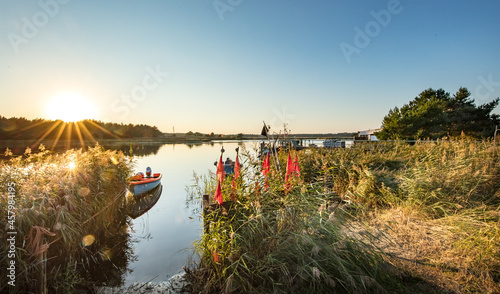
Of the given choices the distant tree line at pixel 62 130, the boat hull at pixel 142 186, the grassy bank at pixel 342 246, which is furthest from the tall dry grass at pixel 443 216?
the distant tree line at pixel 62 130

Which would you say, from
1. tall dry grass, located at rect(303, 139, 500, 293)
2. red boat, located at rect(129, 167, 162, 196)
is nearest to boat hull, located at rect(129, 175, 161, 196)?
red boat, located at rect(129, 167, 162, 196)

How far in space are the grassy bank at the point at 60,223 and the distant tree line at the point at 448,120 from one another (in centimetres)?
3085

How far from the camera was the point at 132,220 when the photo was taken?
9.79 meters

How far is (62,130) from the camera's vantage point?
2790 inches

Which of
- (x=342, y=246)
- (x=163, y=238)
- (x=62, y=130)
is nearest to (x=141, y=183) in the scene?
(x=163, y=238)

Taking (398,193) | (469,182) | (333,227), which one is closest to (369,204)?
(398,193)

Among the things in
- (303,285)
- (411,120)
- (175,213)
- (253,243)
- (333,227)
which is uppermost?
(411,120)

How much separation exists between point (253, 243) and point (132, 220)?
818cm

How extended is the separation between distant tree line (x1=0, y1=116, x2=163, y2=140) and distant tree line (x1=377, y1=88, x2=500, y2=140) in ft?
254

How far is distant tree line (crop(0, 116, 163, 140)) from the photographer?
173ft

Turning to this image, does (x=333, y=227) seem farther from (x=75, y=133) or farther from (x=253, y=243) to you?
(x=75, y=133)

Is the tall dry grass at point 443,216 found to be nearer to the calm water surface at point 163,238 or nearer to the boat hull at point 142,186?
the calm water surface at point 163,238

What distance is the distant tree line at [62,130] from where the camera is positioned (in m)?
52.7

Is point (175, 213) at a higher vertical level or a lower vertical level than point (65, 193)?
lower
